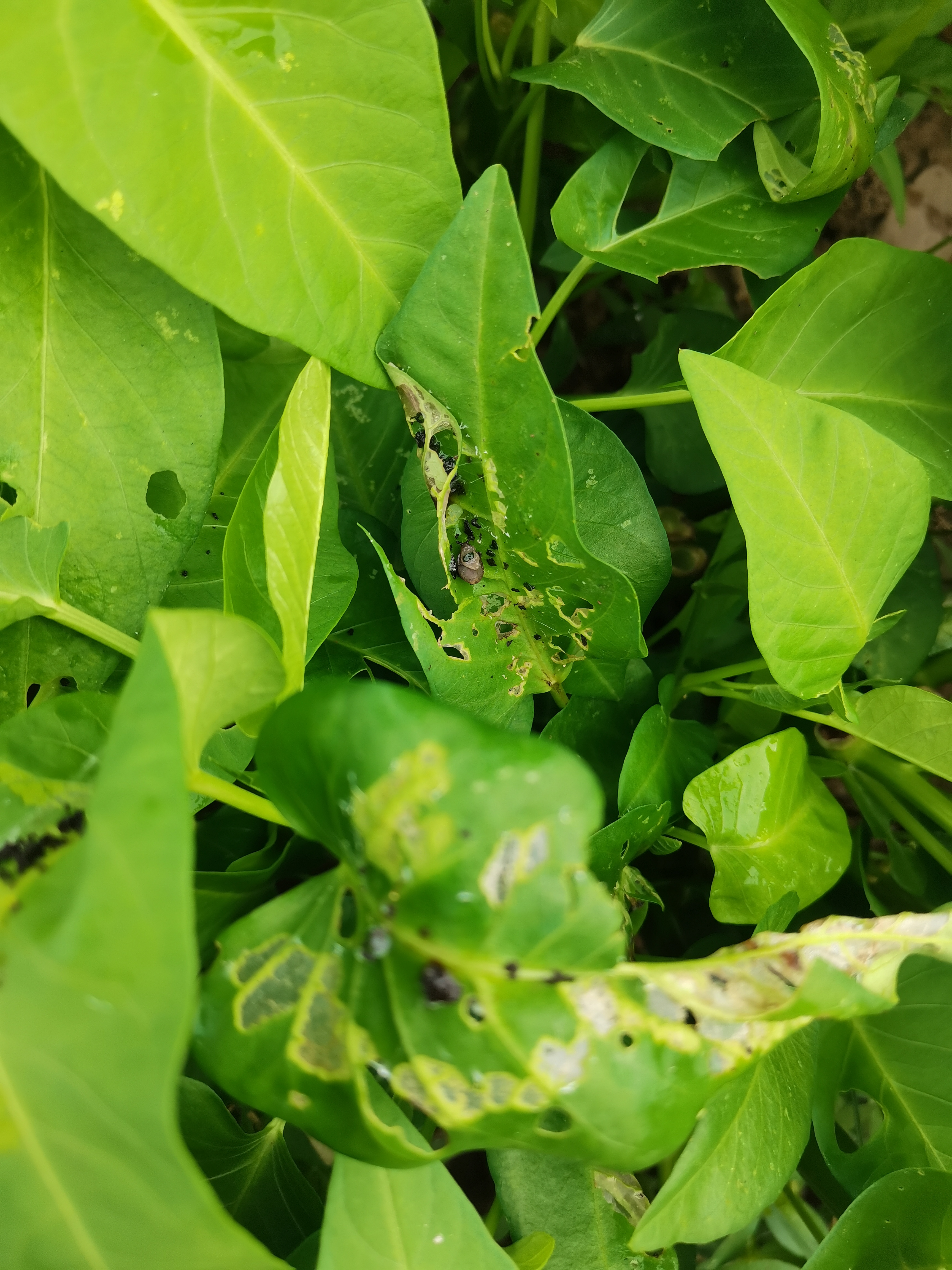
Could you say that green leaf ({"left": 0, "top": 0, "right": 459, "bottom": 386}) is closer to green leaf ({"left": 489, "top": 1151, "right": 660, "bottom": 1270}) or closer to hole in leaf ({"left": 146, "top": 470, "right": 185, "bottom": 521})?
hole in leaf ({"left": 146, "top": 470, "right": 185, "bottom": 521})

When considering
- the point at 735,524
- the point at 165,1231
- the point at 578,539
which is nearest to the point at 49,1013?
the point at 165,1231

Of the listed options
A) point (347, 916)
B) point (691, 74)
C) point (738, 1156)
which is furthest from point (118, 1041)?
point (691, 74)

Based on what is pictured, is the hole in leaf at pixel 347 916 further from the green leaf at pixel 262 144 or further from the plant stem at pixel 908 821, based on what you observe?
the plant stem at pixel 908 821

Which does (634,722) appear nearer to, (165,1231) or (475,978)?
(475,978)

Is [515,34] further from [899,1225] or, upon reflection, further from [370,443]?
[899,1225]

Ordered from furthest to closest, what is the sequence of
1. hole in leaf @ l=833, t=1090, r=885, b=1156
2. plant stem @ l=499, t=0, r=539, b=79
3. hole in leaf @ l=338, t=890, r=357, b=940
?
hole in leaf @ l=833, t=1090, r=885, b=1156 < plant stem @ l=499, t=0, r=539, b=79 < hole in leaf @ l=338, t=890, r=357, b=940

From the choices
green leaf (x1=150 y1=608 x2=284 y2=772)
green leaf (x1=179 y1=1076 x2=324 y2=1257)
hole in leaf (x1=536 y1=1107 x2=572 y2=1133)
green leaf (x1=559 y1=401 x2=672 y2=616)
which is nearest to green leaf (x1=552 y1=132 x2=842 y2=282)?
green leaf (x1=559 y1=401 x2=672 y2=616)

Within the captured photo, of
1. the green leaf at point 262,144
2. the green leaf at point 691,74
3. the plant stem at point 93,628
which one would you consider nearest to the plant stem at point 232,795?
the plant stem at point 93,628
